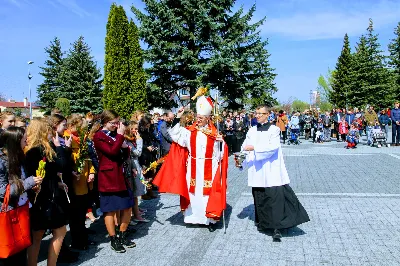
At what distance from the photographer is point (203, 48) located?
23391 mm

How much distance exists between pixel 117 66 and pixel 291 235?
50.5 ft

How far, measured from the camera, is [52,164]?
4195 millimetres

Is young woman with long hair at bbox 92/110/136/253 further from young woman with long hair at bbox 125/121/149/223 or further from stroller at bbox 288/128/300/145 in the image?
stroller at bbox 288/128/300/145

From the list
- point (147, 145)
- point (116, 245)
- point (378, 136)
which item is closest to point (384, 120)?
point (378, 136)

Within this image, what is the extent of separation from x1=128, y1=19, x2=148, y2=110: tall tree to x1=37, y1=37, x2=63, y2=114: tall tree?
2187cm

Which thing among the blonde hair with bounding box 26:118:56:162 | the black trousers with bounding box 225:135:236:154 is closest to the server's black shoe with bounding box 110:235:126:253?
the blonde hair with bounding box 26:118:56:162

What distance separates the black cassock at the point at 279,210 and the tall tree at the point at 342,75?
44603mm

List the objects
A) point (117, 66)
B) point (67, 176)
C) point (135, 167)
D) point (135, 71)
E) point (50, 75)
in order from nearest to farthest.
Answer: point (67, 176) → point (135, 167) → point (117, 66) → point (135, 71) → point (50, 75)

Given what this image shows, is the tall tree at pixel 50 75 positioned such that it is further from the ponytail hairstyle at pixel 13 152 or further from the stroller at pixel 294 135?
the ponytail hairstyle at pixel 13 152

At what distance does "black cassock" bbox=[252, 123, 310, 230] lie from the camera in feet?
17.9

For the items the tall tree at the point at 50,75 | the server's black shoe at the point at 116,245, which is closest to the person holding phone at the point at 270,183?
the server's black shoe at the point at 116,245

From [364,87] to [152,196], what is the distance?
40860 millimetres

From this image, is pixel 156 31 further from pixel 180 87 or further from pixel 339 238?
pixel 339 238

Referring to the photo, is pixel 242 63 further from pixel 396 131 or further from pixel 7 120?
pixel 7 120
